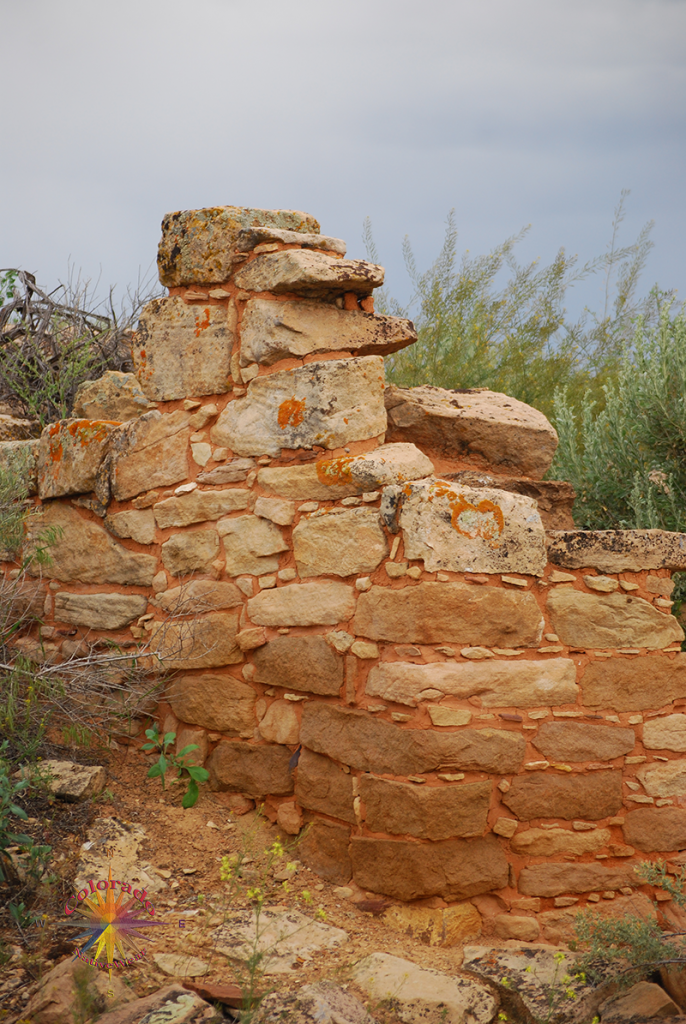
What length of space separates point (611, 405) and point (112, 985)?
4.14 meters

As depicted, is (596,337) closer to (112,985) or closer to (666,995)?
(666,995)

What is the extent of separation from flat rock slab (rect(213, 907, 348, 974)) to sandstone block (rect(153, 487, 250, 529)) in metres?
1.59

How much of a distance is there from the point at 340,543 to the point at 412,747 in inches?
32.4

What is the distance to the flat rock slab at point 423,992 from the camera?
251 centimetres

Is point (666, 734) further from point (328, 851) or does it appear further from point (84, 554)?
point (84, 554)

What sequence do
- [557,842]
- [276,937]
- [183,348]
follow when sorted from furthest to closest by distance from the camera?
[183,348]
[557,842]
[276,937]

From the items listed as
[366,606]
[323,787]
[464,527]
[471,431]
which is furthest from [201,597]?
[471,431]

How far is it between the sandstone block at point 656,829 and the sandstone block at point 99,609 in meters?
2.27

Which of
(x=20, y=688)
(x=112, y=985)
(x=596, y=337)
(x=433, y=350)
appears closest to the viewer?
(x=112, y=985)

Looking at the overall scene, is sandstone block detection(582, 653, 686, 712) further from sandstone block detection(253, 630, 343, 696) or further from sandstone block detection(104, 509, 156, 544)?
sandstone block detection(104, 509, 156, 544)

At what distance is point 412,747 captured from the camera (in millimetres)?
2990

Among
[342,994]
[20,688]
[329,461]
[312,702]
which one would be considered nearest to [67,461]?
[20,688]

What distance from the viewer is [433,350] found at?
7.22 m

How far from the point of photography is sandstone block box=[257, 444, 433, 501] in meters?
3.24
